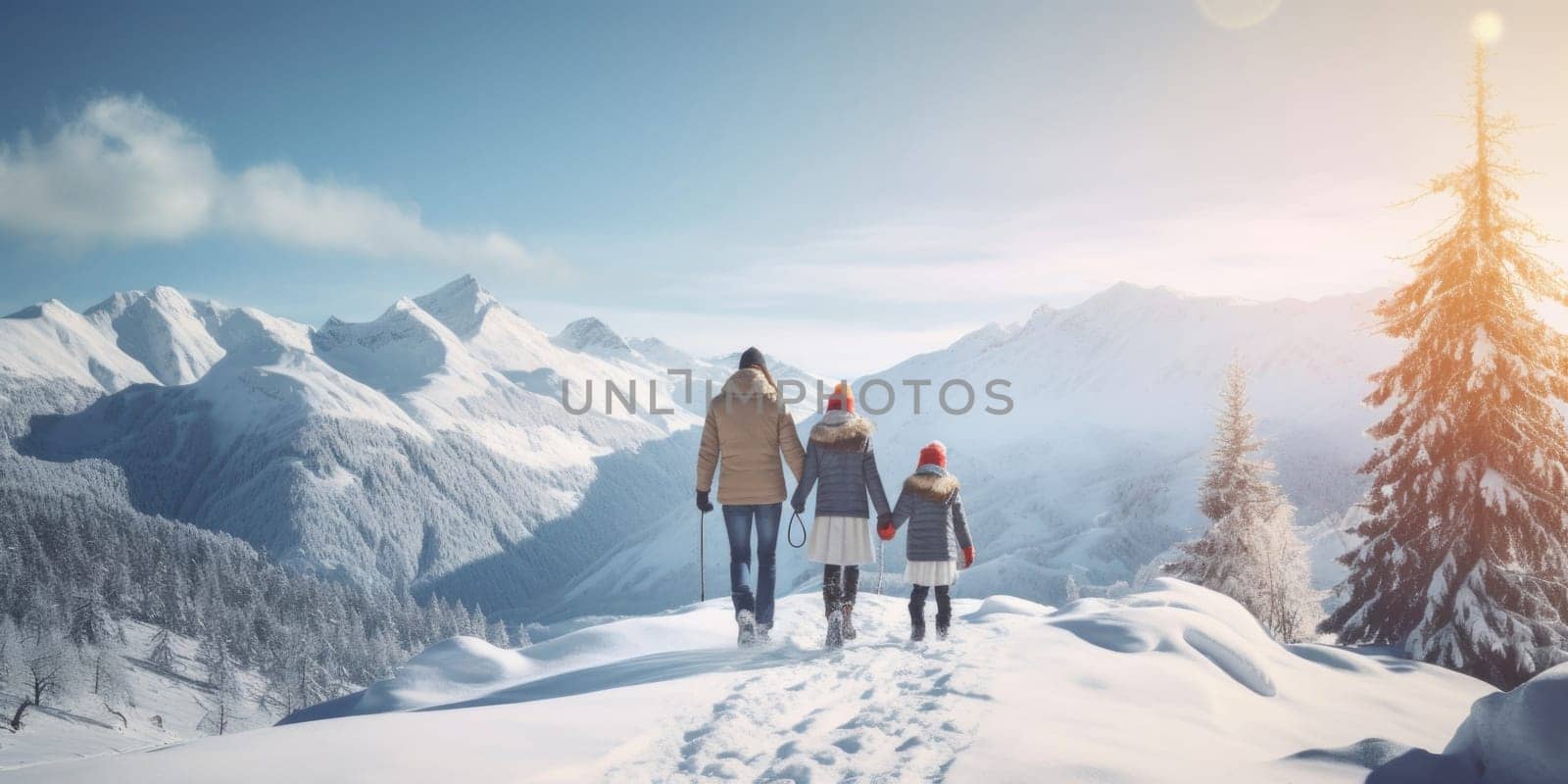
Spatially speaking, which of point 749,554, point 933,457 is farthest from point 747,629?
point 933,457

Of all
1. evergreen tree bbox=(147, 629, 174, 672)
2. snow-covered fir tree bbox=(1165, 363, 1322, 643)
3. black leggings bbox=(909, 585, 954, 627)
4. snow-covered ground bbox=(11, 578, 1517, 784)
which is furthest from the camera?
evergreen tree bbox=(147, 629, 174, 672)

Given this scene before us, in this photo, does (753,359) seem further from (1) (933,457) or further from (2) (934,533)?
(2) (934,533)

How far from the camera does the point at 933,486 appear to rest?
31.9ft

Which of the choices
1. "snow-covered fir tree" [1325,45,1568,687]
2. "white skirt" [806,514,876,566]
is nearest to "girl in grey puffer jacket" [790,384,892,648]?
"white skirt" [806,514,876,566]

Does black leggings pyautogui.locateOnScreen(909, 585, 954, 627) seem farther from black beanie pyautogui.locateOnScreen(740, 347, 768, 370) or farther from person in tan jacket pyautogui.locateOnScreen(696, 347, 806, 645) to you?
black beanie pyautogui.locateOnScreen(740, 347, 768, 370)

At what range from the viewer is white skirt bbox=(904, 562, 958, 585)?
961 cm

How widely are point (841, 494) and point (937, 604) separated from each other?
6.75ft

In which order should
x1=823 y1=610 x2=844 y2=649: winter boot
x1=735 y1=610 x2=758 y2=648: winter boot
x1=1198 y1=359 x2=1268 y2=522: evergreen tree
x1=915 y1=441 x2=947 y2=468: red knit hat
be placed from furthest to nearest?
x1=1198 y1=359 x2=1268 y2=522: evergreen tree < x1=915 y1=441 x2=947 y2=468: red knit hat < x1=735 y1=610 x2=758 y2=648: winter boot < x1=823 y1=610 x2=844 y2=649: winter boot

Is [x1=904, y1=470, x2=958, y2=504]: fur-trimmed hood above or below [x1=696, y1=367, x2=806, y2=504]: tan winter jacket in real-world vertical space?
below

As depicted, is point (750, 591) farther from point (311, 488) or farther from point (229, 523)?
point (229, 523)

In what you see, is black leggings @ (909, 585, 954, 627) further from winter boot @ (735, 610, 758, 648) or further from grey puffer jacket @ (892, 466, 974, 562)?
winter boot @ (735, 610, 758, 648)

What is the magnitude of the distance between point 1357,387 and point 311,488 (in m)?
258

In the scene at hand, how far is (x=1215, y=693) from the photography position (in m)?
6.94

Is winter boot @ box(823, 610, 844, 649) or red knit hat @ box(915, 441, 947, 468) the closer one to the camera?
winter boot @ box(823, 610, 844, 649)
